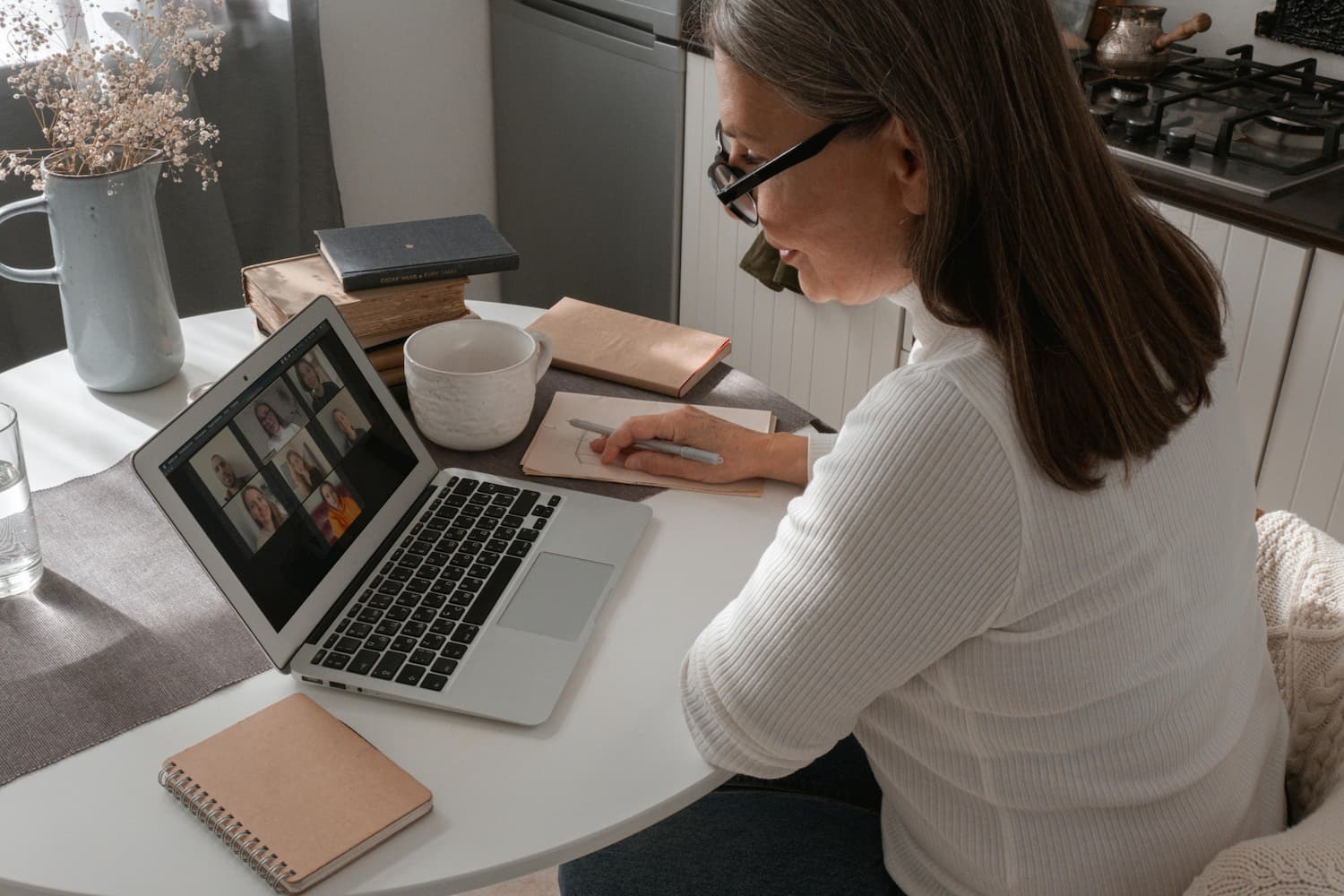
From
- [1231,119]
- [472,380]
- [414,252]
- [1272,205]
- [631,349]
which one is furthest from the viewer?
[1231,119]

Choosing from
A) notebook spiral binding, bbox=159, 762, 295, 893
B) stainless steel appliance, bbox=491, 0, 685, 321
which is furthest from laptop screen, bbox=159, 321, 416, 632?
stainless steel appliance, bbox=491, 0, 685, 321

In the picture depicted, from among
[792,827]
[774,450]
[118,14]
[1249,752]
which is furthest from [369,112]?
[1249,752]

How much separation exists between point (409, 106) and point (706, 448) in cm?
189

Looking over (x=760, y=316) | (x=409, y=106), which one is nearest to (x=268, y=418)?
(x=760, y=316)

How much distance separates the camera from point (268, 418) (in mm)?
1032

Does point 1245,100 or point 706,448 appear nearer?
point 706,448

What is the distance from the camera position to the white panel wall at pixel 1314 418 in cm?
163

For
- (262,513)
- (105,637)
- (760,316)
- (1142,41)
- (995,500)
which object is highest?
(1142,41)

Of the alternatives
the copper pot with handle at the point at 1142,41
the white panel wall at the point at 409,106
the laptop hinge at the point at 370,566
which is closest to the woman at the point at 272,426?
the laptop hinge at the point at 370,566

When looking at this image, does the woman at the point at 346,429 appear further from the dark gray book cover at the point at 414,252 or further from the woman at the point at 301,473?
the dark gray book cover at the point at 414,252

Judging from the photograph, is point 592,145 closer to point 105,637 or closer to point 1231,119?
point 1231,119

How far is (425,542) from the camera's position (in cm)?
111

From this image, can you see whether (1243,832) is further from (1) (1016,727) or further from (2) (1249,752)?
(1) (1016,727)

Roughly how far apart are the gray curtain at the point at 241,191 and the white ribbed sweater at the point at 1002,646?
1899mm
